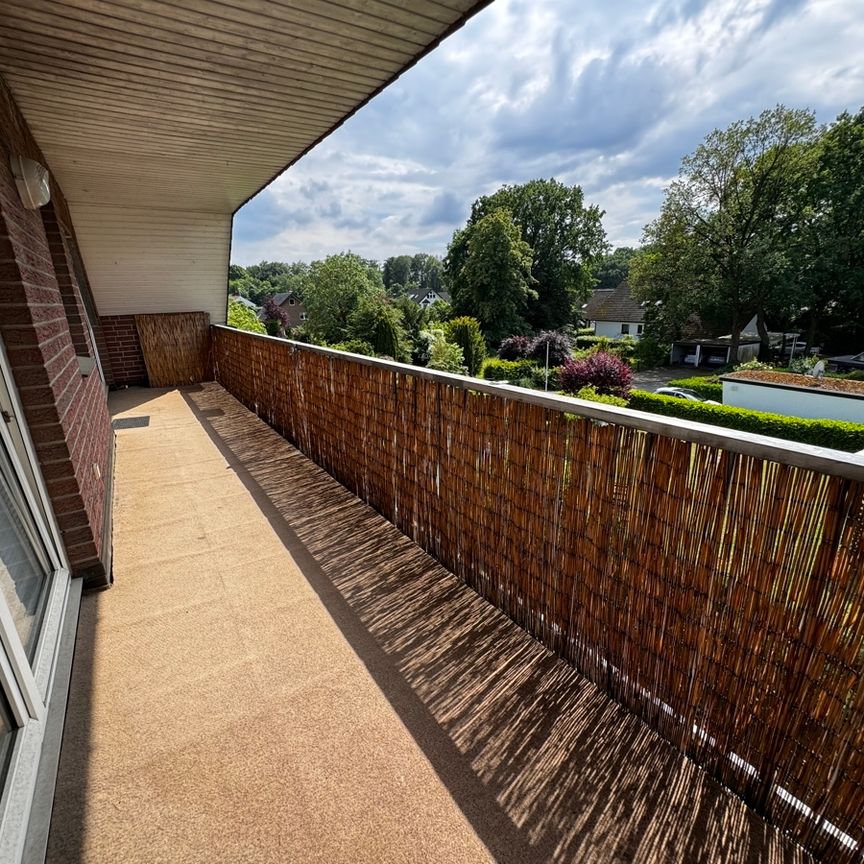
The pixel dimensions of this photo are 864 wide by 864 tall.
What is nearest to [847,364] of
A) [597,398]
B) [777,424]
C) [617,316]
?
[777,424]

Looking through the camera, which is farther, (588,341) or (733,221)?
(588,341)

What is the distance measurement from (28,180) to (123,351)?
19.2 feet

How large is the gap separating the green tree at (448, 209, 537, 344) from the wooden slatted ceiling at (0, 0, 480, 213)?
24072 mm

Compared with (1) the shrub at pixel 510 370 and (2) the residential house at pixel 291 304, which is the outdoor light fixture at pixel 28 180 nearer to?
(1) the shrub at pixel 510 370

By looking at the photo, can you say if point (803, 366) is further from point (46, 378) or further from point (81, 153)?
point (46, 378)

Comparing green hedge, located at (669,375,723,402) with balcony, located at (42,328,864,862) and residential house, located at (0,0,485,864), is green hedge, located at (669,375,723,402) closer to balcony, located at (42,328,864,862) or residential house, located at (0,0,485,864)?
residential house, located at (0,0,485,864)

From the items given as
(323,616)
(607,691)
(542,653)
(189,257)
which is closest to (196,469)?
(323,616)

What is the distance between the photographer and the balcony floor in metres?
1.24

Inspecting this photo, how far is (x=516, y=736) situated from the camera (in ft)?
5.07

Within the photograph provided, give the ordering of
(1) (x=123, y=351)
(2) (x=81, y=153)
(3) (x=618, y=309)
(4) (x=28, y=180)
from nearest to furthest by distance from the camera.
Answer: (4) (x=28, y=180) < (2) (x=81, y=153) < (1) (x=123, y=351) < (3) (x=618, y=309)

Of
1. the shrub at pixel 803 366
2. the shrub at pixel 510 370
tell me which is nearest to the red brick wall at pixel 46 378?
the shrub at pixel 510 370

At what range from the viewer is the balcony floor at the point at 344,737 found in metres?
1.24

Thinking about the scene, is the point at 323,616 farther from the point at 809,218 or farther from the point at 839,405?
the point at 809,218

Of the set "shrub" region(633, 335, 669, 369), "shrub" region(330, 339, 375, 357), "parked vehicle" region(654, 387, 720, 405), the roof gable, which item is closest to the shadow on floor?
"shrub" region(330, 339, 375, 357)
